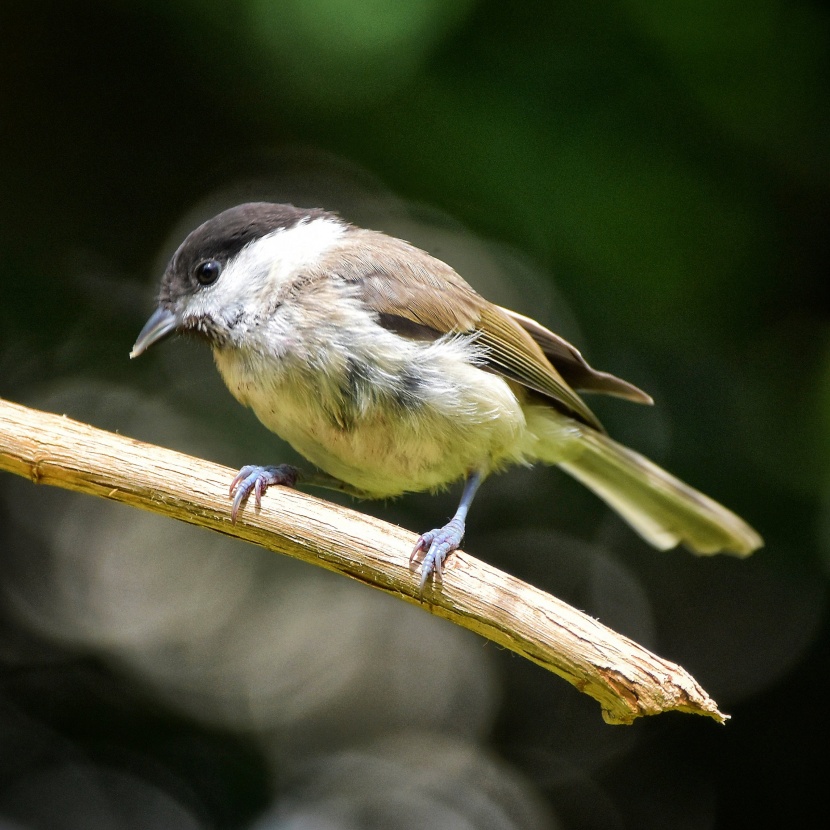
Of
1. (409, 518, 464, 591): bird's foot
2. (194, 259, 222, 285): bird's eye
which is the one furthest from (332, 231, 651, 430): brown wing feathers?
(409, 518, 464, 591): bird's foot

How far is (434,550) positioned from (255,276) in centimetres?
80

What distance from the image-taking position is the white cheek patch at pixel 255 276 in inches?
76.5

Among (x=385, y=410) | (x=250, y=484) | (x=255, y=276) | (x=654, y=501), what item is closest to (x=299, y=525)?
(x=250, y=484)

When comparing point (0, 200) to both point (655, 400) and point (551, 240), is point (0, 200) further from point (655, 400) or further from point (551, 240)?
point (655, 400)

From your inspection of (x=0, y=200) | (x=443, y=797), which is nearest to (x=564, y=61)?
(x=0, y=200)

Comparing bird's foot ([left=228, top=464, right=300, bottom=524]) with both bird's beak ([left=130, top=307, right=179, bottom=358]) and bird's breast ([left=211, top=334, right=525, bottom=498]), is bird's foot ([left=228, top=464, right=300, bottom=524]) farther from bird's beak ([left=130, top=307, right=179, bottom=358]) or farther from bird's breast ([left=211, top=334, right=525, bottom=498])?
bird's beak ([left=130, top=307, right=179, bottom=358])

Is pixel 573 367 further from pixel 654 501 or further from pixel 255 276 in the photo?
pixel 255 276

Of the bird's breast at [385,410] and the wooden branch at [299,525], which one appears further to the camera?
the bird's breast at [385,410]

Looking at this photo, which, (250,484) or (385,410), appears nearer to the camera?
(250,484)

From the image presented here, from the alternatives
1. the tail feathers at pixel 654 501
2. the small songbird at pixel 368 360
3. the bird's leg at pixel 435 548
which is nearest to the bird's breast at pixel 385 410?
the small songbird at pixel 368 360

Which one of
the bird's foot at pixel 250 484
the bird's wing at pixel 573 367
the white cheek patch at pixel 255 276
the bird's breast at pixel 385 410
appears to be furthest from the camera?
the bird's wing at pixel 573 367

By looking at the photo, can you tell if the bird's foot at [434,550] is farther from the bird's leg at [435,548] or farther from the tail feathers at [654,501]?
the tail feathers at [654,501]

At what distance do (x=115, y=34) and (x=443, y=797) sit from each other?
2565 millimetres

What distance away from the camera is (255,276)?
6.45 ft
